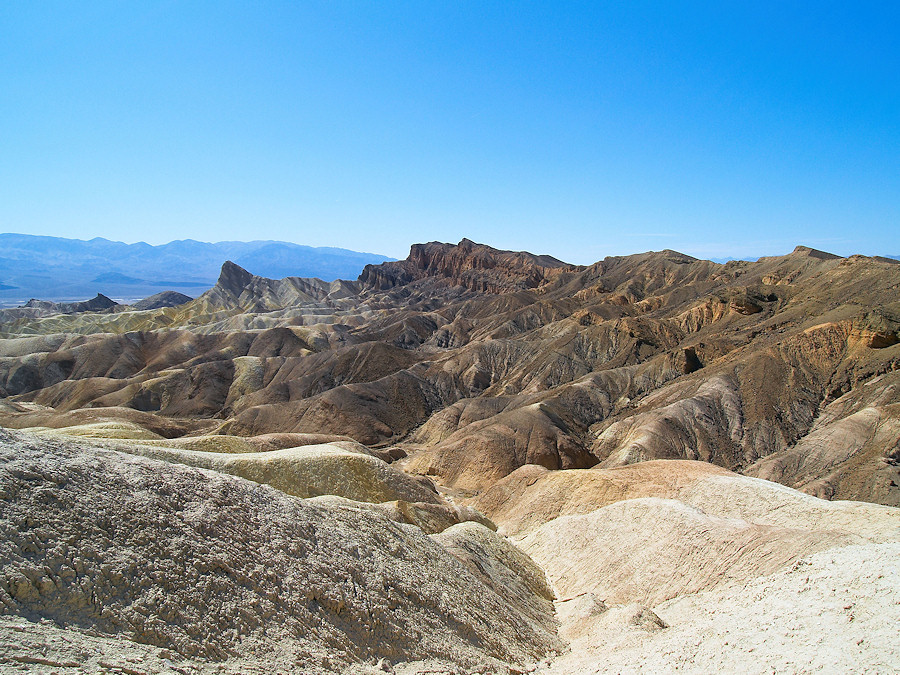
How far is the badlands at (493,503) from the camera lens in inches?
424

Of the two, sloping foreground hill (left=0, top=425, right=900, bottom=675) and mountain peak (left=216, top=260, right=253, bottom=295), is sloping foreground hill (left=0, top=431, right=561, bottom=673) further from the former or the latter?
mountain peak (left=216, top=260, right=253, bottom=295)

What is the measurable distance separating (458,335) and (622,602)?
273ft

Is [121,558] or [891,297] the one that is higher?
[891,297]

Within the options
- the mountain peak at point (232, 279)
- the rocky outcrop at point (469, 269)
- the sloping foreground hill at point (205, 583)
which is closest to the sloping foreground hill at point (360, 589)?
the sloping foreground hill at point (205, 583)

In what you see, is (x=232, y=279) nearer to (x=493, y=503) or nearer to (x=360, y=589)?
(x=493, y=503)

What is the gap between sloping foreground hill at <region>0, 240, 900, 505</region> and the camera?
44594mm

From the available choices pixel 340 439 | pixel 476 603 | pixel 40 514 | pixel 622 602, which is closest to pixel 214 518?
pixel 40 514

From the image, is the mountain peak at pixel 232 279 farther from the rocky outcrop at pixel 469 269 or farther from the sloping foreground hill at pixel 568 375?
the rocky outcrop at pixel 469 269

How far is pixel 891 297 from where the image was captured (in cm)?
5412

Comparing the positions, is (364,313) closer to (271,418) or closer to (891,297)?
(271,418)

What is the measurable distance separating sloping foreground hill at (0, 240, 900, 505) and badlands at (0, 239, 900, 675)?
0.33m

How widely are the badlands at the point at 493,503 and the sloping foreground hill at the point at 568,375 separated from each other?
1.10 ft

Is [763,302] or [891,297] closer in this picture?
[891,297]

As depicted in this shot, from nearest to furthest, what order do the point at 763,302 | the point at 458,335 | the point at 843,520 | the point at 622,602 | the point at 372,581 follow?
the point at 372,581 → the point at 622,602 → the point at 843,520 → the point at 763,302 → the point at 458,335
